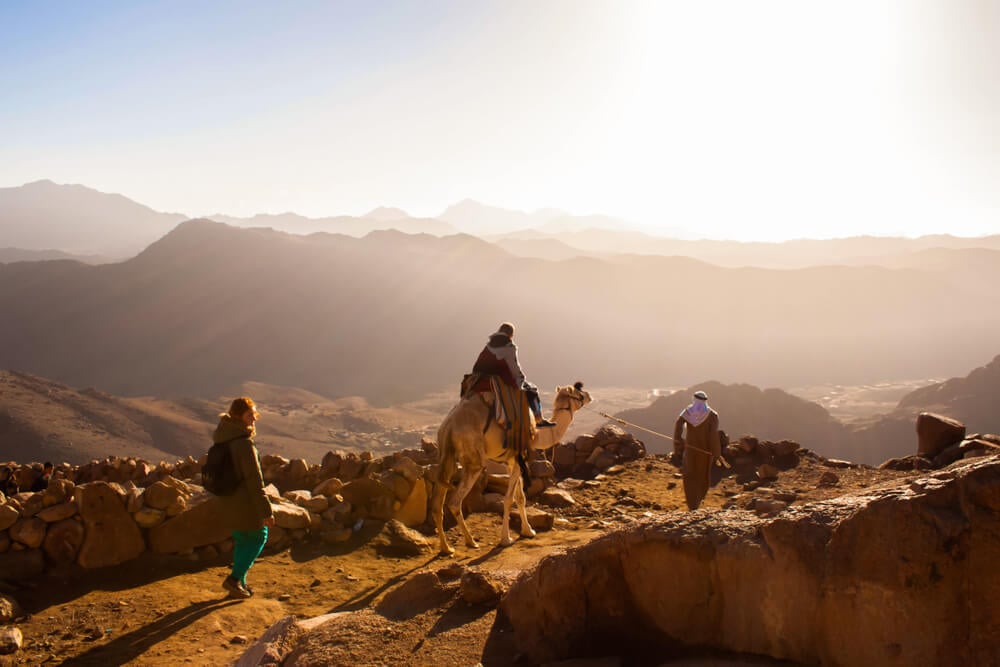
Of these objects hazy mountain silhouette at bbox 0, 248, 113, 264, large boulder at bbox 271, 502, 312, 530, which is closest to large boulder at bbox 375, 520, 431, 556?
large boulder at bbox 271, 502, 312, 530

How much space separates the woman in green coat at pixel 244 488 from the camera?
590 cm

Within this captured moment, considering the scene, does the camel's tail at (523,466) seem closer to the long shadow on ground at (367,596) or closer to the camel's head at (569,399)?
the camel's head at (569,399)

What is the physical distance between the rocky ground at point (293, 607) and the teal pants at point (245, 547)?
0.31 m

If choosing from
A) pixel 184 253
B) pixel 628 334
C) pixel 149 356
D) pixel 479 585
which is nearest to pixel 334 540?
pixel 479 585

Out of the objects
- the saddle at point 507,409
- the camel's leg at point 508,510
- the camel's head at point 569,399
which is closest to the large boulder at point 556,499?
the camel's leg at point 508,510

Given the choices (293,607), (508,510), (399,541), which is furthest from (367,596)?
(508,510)

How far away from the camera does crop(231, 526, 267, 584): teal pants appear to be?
604 centimetres

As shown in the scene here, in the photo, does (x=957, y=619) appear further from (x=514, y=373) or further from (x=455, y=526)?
(x=455, y=526)

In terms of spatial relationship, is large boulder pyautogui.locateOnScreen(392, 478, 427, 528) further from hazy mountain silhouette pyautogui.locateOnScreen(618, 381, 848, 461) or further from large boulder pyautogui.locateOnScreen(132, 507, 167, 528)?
hazy mountain silhouette pyautogui.locateOnScreen(618, 381, 848, 461)

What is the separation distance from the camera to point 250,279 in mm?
89312

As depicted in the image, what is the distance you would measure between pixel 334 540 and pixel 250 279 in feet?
290

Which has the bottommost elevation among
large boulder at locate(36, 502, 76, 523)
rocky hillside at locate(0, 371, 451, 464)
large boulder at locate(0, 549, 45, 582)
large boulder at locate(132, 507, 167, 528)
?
rocky hillside at locate(0, 371, 451, 464)

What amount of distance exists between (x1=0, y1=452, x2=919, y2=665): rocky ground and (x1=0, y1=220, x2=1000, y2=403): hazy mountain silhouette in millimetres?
56302

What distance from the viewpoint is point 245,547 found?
6.08 m
